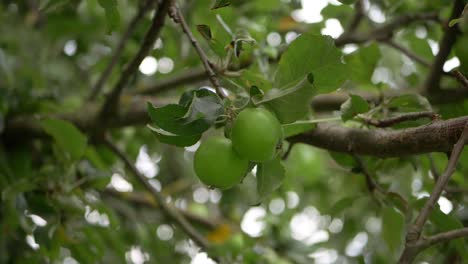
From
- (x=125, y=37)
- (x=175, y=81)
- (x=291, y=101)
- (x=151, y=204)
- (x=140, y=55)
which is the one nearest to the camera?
(x=291, y=101)

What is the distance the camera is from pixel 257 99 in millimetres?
692

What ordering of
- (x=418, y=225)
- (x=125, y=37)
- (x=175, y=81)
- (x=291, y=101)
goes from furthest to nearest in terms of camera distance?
(x=175, y=81), (x=125, y=37), (x=291, y=101), (x=418, y=225)

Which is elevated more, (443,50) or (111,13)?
(111,13)

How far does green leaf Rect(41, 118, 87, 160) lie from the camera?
3.58ft

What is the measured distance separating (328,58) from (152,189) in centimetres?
65

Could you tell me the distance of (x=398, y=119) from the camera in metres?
0.78

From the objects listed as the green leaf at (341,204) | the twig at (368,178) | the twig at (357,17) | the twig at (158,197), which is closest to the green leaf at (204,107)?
the twig at (368,178)

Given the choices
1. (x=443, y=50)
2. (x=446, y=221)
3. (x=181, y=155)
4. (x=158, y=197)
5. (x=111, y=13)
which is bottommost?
(x=181, y=155)

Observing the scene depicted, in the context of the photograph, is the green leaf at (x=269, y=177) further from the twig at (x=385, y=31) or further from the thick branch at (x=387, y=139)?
the twig at (x=385, y=31)

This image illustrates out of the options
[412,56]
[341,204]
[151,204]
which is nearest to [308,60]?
[341,204]

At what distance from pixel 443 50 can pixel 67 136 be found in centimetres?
75

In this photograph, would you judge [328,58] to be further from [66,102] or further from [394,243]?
[66,102]

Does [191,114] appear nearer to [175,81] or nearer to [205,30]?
[205,30]

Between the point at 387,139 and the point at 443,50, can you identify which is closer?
the point at 387,139
